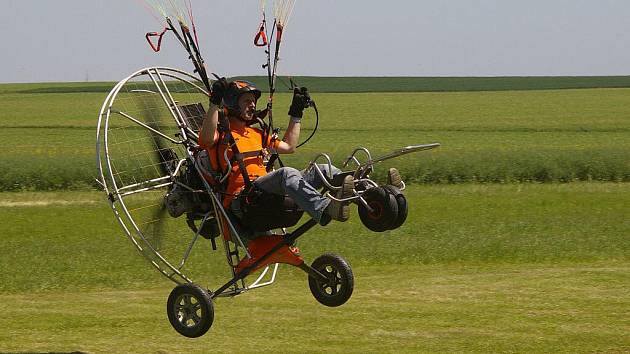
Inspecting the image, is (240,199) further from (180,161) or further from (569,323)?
(569,323)

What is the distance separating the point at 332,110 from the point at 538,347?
53338 millimetres

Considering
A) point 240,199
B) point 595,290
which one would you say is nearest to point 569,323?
point 595,290

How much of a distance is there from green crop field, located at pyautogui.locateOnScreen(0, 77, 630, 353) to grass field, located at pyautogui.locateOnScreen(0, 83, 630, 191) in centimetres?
10

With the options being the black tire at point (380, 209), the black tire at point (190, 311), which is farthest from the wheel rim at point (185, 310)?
the black tire at point (380, 209)

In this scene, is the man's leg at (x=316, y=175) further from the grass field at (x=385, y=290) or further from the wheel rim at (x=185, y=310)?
the grass field at (x=385, y=290)

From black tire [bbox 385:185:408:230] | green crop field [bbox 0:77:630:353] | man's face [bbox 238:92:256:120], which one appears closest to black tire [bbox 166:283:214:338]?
green crop field [bbox 0:77:630:353]

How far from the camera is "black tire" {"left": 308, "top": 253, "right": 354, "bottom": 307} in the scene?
8.32 meters

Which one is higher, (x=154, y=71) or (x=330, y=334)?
(x=154, y=71)

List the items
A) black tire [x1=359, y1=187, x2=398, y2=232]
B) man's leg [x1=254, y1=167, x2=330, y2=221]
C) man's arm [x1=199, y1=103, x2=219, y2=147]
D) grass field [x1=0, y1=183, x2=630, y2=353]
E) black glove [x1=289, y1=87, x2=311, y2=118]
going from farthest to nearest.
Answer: grass field [x1=0, y1=183, x2=630, y2=353], black glove [x1=289, y1=87, x2=311, y2=118], man's arm [x1=199, y1=103, x2=219, y2=147], man's leg [x1=254, y1=167, x2=330, y2=221], black tire [x1=359, y1=187, x2=398, y2=232]

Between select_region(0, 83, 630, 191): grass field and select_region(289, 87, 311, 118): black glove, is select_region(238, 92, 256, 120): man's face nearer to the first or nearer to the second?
select_region(289, 87, 311, 118): black glove

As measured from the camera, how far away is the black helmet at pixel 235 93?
7871 mm

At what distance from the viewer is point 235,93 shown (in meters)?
7.93

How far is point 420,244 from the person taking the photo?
51.8 feet

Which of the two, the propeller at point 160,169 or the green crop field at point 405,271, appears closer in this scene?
the propeller at point 160,169
